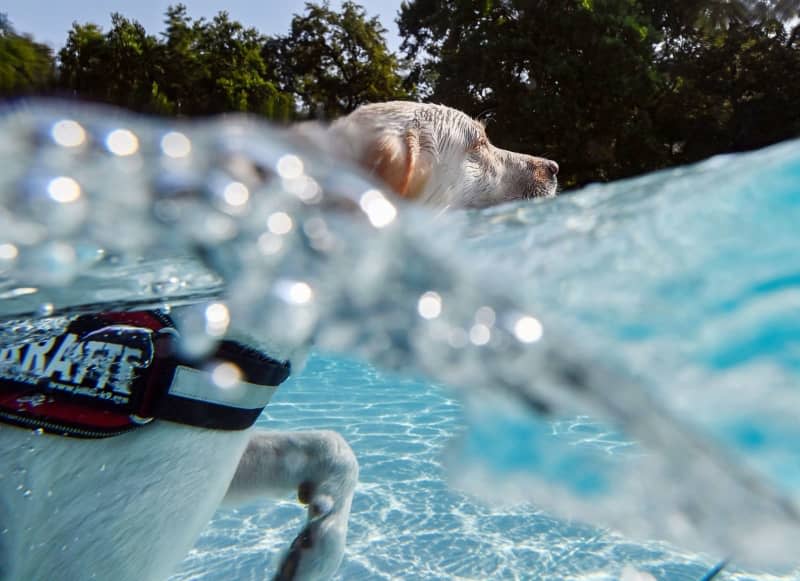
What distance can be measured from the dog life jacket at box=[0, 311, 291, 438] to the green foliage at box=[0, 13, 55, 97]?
375mm

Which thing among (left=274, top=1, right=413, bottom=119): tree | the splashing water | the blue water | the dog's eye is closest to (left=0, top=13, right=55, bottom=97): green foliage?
the splashing water

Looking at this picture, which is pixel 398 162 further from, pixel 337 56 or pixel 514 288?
pixel 337 56

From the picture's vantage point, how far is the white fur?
4.30 feet

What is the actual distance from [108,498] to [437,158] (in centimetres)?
137

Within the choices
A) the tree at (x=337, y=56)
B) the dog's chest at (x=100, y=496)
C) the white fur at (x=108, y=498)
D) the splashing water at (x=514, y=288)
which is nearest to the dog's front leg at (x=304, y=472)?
the white fur at (x=108, y=498)

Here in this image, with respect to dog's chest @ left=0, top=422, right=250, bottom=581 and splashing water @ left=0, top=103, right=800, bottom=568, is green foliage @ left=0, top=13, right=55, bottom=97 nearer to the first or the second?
splashing water @ left=0, top=103, right=800, bottom=568

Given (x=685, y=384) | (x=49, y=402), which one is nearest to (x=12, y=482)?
(x=49, y=402)

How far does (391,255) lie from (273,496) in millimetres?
1546

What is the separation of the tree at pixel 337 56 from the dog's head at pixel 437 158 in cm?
2215

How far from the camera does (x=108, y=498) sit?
1409 millimetres

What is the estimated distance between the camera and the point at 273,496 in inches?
85.6

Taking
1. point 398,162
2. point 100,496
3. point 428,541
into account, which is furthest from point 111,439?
point 428,541

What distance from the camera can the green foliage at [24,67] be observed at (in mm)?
901

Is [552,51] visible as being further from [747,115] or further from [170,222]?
[170,222]
